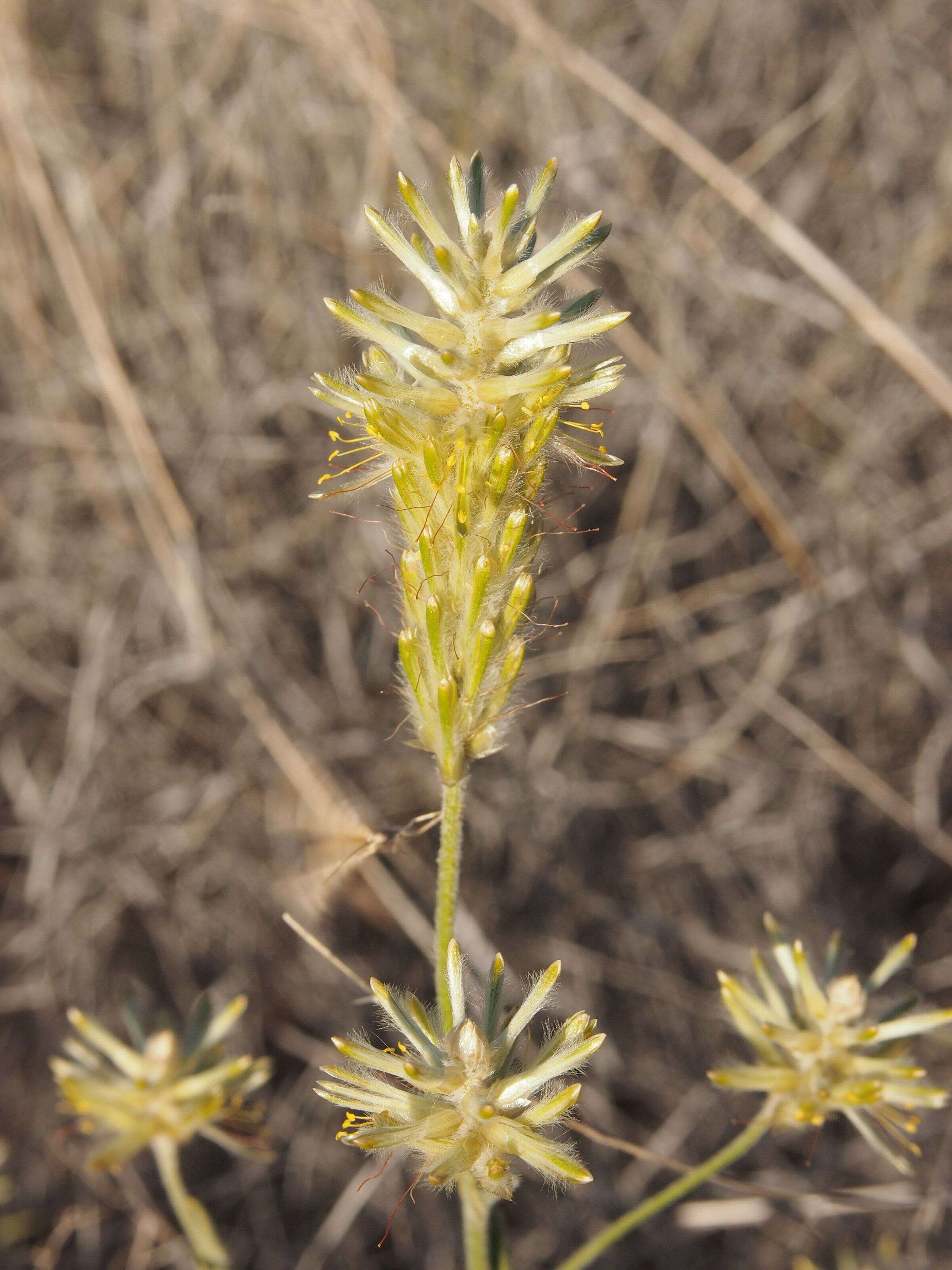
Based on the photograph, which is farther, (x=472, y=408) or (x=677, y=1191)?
(x=677, y=1191)

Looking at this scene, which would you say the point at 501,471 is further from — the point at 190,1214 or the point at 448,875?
the point at 190,1214

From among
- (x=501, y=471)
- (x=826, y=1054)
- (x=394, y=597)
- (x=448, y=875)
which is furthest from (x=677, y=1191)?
(x=394, y=597)

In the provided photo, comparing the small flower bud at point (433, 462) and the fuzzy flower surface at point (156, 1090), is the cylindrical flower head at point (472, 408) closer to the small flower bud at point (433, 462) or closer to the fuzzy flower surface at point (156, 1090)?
the small flower bud at point (433, 462)

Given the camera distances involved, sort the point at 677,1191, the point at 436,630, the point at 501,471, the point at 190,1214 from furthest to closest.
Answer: the point at 190,1214, the point at 677,1191, the point at 436,630, the point at 501,471

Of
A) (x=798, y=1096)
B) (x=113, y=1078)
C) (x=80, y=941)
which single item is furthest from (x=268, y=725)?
(x=798, y=1096)

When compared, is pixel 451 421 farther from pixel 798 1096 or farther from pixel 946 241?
pixel 946 241

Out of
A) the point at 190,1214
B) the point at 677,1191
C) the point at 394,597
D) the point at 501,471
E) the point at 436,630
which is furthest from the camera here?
the point at 394,597

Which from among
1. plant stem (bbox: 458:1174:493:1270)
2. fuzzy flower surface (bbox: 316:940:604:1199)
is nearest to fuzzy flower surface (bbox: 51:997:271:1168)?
plant stem (bbox: 458:1174:493:1270)

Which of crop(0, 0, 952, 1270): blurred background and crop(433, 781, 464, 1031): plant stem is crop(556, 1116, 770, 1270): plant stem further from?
crop(0, 0, 952, 1270): blurred background
